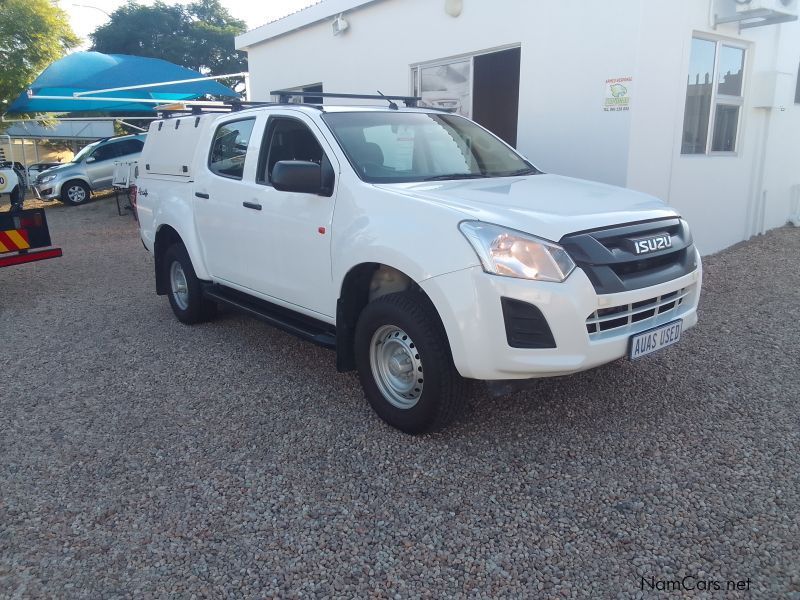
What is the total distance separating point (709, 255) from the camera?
8.21m

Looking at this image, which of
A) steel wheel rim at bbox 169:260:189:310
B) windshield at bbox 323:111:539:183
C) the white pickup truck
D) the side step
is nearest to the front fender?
the white pickup truck

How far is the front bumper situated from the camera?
3.21 meters

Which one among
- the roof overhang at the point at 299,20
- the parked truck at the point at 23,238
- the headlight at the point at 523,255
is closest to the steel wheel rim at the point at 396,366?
the headlight at the point at 523,255

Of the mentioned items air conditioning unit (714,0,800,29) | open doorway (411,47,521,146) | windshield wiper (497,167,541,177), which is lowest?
windshield wiper (497,167,541,177)

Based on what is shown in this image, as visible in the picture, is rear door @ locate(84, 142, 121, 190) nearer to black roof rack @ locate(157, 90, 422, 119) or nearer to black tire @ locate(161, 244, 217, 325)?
black roof rack @ locate(157, 90, 422, 119)

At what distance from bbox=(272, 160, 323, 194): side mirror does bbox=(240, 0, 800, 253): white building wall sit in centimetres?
400

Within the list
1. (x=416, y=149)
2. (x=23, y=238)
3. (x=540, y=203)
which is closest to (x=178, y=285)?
(x=23, y=238)

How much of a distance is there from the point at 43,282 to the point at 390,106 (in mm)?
5864

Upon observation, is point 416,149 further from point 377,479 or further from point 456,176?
point 377,479

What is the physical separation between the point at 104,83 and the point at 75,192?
3213 millimetres

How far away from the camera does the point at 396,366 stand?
389 centimetres

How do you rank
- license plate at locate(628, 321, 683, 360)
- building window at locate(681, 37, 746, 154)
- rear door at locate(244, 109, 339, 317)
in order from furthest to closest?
building window at locate(681, 37, 746, 154) → rear door at locate(244, 109, 339, 317) → license plate at locate(628, 321, 683, 360)

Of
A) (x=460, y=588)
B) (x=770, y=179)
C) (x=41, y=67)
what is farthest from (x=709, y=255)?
(x=41, y=67)

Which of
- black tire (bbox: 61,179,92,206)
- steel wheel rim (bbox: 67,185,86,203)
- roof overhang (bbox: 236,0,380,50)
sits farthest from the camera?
steel wheel rim (bbox: 67,185,86,203)
